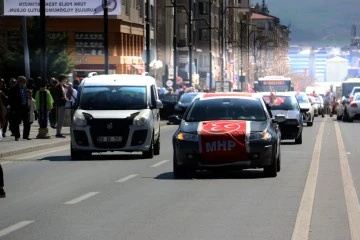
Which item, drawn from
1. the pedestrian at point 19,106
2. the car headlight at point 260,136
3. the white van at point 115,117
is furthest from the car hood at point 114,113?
the car headlight at point 260,136

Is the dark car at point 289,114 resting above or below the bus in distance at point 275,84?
above

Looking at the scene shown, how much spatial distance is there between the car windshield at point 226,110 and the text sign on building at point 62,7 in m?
48.0

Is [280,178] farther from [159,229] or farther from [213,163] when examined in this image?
[159,229]

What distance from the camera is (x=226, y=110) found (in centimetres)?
2278

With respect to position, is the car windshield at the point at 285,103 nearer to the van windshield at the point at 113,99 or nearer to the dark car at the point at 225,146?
the van windshield at the point at 113,99

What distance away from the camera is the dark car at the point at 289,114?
36750 mm

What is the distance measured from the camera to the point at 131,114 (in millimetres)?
28766

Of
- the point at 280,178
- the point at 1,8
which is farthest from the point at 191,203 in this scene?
the point at 1,8

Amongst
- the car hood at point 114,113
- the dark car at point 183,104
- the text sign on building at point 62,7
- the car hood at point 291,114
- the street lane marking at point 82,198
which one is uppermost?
the text sign on building at point 62,7

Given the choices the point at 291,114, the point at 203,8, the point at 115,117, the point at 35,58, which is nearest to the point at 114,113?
the point at 115,117

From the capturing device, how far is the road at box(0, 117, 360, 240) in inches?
518

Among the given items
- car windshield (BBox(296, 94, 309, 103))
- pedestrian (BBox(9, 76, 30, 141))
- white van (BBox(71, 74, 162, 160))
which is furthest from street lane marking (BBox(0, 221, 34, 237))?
car windshield (BBox(296, 94, 309, 103))

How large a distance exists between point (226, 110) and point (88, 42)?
2473 inches

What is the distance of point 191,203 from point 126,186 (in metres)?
3.37
